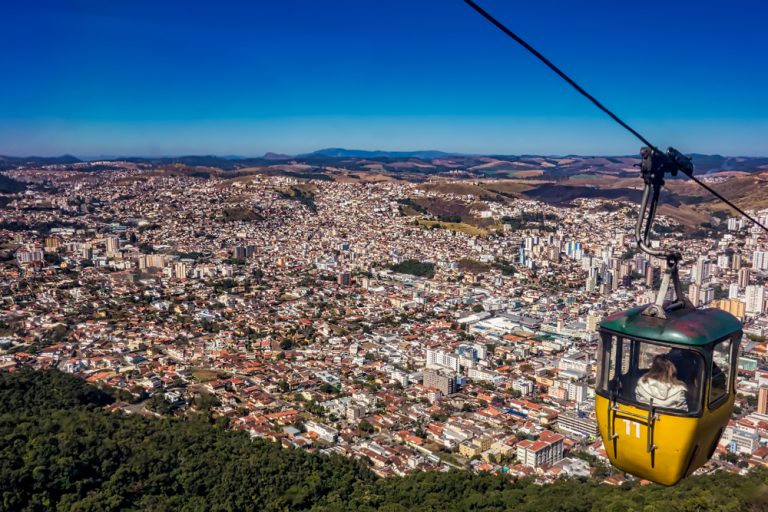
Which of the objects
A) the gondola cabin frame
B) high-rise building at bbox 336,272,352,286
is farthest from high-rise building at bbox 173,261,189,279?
the gondola cabin frame

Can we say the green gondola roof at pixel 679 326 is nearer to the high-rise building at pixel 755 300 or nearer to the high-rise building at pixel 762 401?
the high-rise building at pixel 762 401

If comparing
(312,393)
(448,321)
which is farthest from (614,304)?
(312,393)

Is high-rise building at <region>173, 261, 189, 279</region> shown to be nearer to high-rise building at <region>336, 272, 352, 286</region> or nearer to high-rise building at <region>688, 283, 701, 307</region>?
high-rise building at <region>336, 272, 352, 286</region>

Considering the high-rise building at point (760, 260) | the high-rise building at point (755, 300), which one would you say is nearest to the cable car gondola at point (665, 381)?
the high-rise building at point (755, 300)

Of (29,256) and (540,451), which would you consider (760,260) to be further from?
(29,256)

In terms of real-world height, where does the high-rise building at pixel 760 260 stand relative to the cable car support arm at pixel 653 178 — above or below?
below


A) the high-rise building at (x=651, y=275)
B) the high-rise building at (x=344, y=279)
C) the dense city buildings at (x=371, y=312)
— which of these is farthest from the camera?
the high-rise building at (x=344, y=279)

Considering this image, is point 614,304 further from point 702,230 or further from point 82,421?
point 82,421
